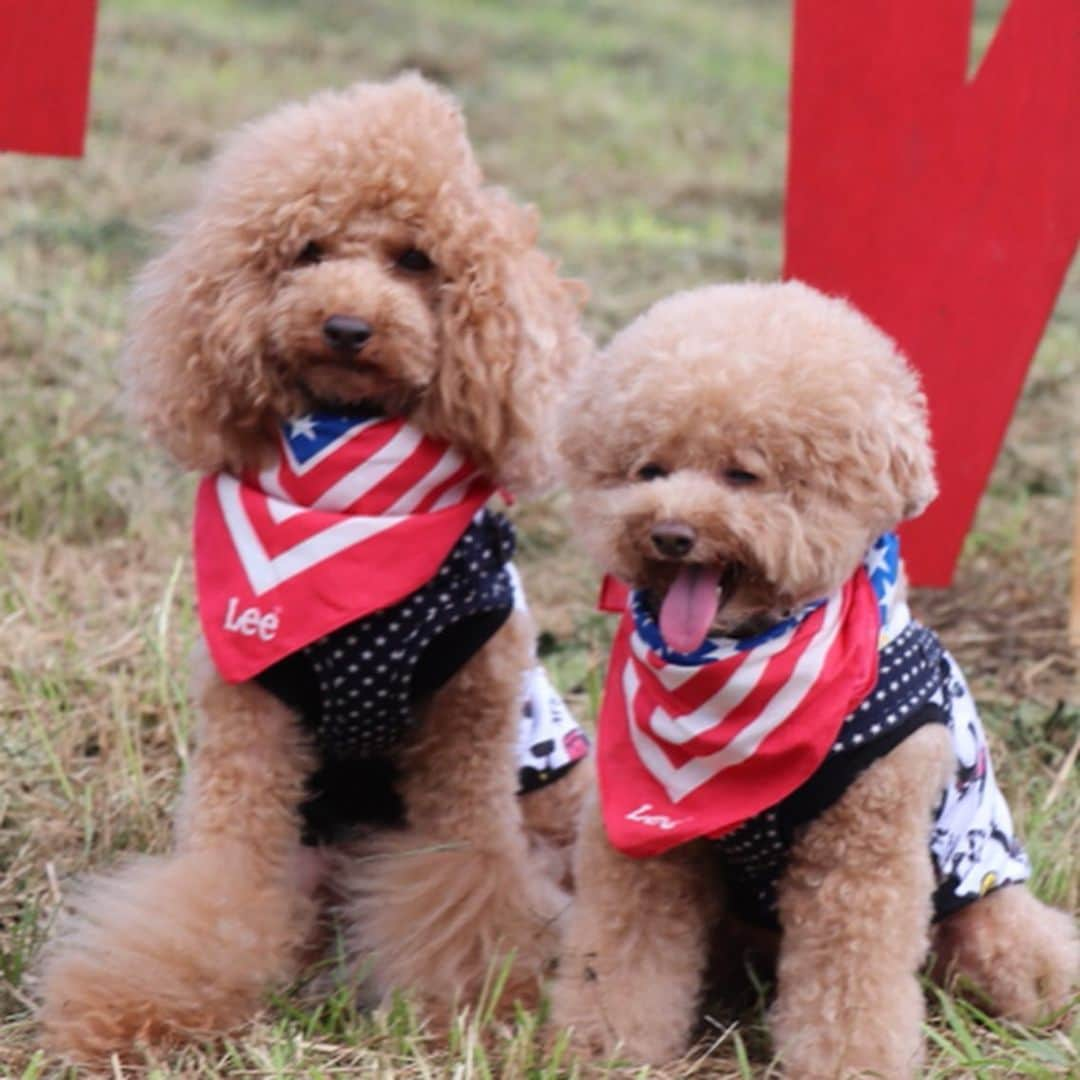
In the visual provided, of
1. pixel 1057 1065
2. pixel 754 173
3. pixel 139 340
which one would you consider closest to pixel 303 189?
pixel 139 340

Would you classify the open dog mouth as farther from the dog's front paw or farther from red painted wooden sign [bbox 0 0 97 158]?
red painted wooden sign [bbox 0 0 97 158]

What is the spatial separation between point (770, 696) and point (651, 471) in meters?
0.32

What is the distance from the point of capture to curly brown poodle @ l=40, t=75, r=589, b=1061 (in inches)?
104

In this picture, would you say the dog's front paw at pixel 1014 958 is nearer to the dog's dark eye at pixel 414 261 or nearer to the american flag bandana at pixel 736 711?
the american flag bandana at pixel 736 711

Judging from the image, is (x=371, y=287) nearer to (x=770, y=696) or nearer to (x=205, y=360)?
(x=205, y=360)

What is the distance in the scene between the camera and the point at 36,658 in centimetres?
359

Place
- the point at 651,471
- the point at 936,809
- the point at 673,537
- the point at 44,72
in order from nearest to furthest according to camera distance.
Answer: the point at 673,537 → the point at 651,471 → the point at 936,809 → the point at 44,72

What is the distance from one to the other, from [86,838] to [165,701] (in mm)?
395

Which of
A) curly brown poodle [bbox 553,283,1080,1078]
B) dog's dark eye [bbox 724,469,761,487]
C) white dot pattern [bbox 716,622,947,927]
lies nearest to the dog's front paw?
curly brown poodle [bbox 553,283,1080,1078]

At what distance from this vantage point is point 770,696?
2375 millimetres

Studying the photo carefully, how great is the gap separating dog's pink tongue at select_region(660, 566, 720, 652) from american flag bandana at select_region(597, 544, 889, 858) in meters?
0.07

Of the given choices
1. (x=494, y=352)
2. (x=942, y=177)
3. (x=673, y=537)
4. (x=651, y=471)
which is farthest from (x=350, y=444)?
(x=942, y=177)

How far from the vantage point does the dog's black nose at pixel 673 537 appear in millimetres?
2236

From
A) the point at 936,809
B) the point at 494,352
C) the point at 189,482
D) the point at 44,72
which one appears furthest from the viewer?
the point at 189,482
